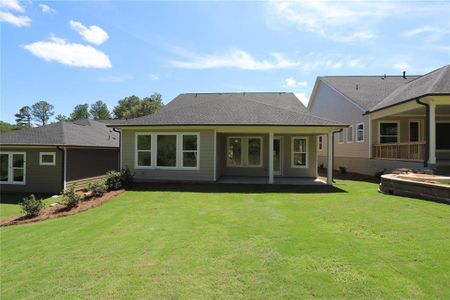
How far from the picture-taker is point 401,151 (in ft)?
51.0

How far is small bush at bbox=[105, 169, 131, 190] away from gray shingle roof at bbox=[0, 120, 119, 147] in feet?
14.4

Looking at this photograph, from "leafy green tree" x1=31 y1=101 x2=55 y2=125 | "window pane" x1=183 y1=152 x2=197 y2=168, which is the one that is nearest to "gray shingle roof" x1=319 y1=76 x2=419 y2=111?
"window pane" x1=183 y1=152 x2=197 y2=168

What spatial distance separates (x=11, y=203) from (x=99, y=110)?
85089 millimetres

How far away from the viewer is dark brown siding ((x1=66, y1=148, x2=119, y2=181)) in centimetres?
1706

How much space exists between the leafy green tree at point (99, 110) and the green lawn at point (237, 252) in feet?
293

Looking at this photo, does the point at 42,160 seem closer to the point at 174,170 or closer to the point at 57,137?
the point at 57,137

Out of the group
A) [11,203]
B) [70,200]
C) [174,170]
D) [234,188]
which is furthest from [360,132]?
[11,203]

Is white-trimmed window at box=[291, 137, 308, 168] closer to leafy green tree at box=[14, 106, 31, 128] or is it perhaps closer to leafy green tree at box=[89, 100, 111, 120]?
leafy green tree at box=[89, 100, 111, 120]

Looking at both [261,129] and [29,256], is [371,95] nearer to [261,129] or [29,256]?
[261,129]

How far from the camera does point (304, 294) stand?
3928 mm

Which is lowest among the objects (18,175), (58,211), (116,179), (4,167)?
(58,211)

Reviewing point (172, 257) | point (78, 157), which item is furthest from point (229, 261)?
point (78, 157)

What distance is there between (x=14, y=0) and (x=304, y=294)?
37.9ft

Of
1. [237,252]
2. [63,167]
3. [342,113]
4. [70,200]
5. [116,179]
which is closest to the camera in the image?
[237,252]
